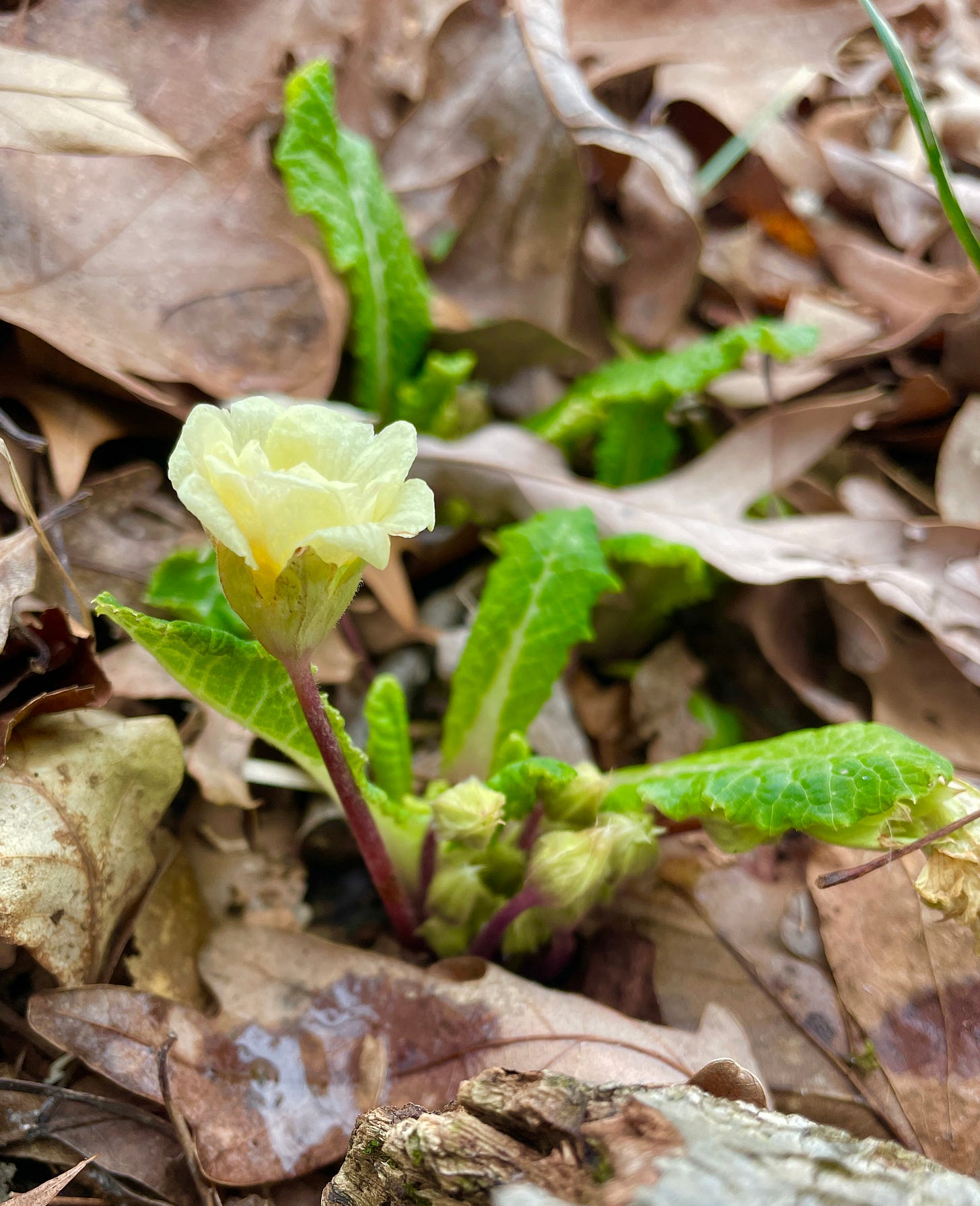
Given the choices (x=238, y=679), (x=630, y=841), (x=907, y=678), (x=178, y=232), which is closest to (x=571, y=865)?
(x=630, y=841)

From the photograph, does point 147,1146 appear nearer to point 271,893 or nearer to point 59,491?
point 271,893

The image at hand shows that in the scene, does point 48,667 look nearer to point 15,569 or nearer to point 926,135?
point 15,569

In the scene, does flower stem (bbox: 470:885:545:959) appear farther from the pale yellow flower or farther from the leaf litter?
the pale yellow flower

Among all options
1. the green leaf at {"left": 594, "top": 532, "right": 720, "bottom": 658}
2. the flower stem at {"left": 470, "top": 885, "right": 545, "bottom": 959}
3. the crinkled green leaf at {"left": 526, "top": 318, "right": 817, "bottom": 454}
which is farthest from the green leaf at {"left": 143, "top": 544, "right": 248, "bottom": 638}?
the crinkled green leaf at {"left": 526, "top": 318, "right": 817, "bottom": 454}

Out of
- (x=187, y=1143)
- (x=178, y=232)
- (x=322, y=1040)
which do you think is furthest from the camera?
(x=178, y=232)

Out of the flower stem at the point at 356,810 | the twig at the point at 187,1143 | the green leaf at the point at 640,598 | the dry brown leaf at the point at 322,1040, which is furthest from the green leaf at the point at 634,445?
the twig at the point at 187,1143

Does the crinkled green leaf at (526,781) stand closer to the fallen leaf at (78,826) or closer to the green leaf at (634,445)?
the fallen leaf at (78,826)
